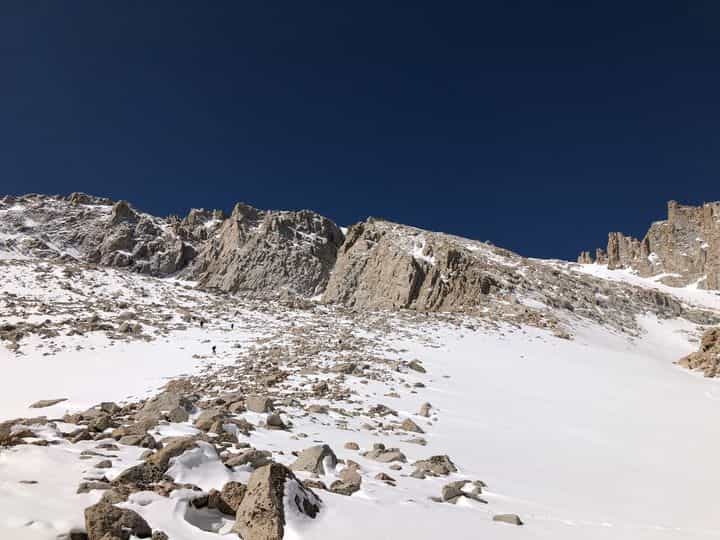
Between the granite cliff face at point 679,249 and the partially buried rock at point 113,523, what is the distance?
398 feet

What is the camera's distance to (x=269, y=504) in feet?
15.1

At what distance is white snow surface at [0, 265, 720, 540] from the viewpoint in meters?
4.86

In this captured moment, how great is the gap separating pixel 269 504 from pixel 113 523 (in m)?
1.51

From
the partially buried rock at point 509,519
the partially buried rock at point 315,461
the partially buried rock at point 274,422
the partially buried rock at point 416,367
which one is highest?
the partially buried rock at point 416,367

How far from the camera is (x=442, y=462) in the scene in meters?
8.63

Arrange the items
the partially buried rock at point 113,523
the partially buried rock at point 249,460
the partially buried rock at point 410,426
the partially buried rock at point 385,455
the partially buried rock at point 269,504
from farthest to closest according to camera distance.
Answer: the partially buried rock at point 410,426
the partially buried rock at point 385,455
the partially buried rock at point 249,460
the partially buried rock at point 269,504
the partially buried rock at point 113,523

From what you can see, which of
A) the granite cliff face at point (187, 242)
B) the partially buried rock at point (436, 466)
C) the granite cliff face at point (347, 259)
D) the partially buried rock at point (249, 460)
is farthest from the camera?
the granite cliff face at point (187, 242)

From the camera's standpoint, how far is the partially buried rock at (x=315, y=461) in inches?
278

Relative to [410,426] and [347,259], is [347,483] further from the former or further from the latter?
[347,259]

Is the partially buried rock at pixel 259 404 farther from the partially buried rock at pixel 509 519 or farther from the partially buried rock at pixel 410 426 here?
the partially buried rock at pixel 509 519

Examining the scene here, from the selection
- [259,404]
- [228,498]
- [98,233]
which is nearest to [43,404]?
[259,404]

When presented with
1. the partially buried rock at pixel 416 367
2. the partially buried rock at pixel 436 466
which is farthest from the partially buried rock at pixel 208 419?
the partially buried rock at pixel 416 367

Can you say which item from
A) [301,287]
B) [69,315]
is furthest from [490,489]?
[301,287]

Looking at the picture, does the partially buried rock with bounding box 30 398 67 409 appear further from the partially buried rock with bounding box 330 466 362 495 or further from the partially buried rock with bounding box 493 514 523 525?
the partially buried rock with bounding box 493 514 523 525
